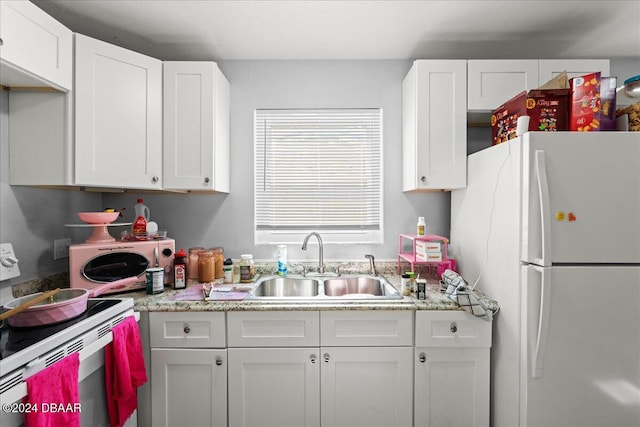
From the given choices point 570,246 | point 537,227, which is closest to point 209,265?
point 537,227

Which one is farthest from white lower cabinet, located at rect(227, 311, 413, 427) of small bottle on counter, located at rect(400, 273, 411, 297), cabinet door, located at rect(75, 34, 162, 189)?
cabinet door, located at rect(75, 34, 162, 189)

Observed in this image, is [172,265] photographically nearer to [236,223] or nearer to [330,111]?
[236,223]

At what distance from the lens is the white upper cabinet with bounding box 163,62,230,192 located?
74.7 inches

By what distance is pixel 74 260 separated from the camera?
1637mm

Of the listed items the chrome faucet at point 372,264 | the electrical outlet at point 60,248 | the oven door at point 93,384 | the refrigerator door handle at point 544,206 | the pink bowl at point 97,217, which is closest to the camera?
the oven door at point 93,384

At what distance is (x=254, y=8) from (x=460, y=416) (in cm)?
246

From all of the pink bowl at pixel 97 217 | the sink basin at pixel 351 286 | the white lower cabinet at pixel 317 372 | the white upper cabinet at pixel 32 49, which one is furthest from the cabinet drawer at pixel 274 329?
the white upper cabinet at pixel 32 49

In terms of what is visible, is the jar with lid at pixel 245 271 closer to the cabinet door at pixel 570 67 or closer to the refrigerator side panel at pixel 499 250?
the refrigerator side panel at pixel 499 250

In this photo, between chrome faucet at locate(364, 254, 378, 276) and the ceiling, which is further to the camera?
chrome faucet at locate(364, 254, 378, 276)

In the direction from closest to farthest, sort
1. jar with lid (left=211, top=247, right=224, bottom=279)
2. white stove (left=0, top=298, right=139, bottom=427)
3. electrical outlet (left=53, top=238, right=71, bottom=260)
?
white stove (left=0, top=298, right=139, bottom=427), electrical outlet (left=53, top=238, right=71, bottom=260), jar with lid (left=211, top=247, right=224, bottom=279)

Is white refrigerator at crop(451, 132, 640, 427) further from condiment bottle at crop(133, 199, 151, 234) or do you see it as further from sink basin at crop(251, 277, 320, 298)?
condiment bottle at crop(133, 199, 151, 234)

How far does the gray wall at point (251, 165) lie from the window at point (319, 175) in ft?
0.22

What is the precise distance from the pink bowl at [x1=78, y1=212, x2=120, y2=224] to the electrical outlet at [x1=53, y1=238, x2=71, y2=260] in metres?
0.29

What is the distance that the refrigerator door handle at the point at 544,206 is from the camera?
135 cm
